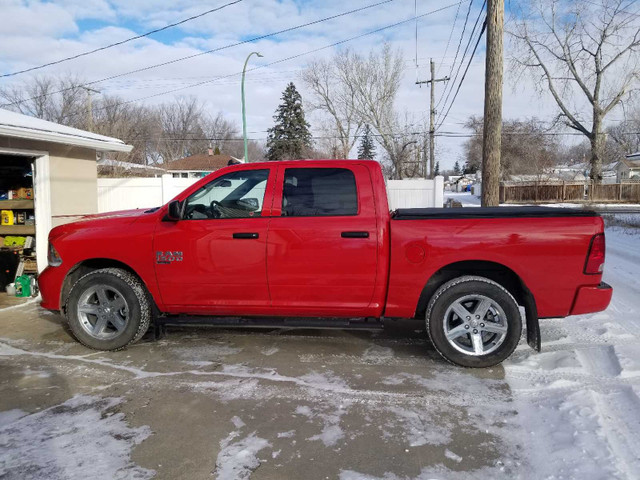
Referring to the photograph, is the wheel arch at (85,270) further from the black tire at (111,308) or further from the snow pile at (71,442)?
the snow pile at (71,442)

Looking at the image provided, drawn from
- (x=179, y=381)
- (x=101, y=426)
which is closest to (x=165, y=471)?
(x=101, y=426)

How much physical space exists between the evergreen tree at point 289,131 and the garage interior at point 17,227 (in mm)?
41262

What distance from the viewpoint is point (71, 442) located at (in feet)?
9.62

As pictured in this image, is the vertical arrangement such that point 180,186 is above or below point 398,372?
above

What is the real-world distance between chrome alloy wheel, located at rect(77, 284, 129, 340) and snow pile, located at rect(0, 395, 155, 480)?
1120 millimetres

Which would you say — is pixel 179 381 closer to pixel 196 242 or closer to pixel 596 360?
pixel 196 242

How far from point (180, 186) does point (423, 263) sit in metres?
13.3

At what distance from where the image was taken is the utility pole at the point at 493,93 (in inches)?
300

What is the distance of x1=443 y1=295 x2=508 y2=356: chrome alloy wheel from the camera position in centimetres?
394

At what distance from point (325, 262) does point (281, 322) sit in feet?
2.53

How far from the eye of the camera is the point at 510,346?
3.91 meters

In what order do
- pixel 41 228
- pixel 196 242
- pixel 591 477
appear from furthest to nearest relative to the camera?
pixel 41 228 < pixel 196 242 < pixel 591 477

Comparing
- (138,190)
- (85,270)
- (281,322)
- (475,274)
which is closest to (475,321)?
(475,274)

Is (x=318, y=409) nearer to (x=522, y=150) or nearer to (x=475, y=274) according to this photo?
(x=475, y=274)
